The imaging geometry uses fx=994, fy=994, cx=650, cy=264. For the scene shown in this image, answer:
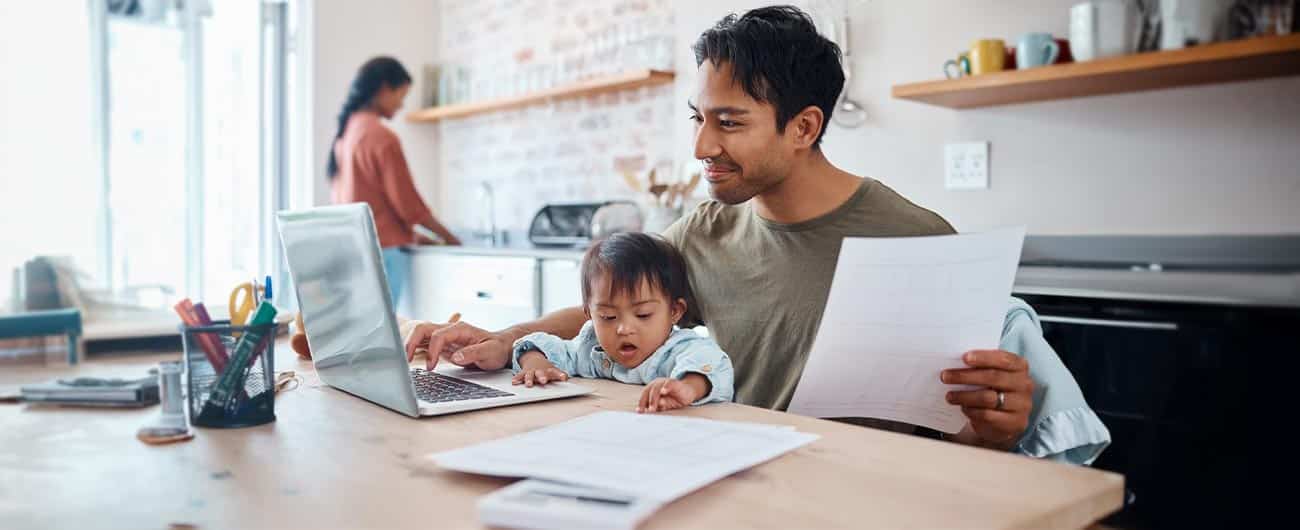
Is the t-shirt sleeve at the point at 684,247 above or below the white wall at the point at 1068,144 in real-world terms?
below

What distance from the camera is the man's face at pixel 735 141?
1601 millimetres

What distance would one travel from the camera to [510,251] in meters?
3.90

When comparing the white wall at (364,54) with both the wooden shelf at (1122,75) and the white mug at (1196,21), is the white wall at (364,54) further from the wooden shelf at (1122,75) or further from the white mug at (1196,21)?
the white mug at (1196,21)

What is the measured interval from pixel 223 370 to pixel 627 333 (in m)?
0.59

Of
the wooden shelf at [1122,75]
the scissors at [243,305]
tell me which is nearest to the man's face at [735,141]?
the scissors at [243,305]

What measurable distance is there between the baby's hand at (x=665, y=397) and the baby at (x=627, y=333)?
0.32 ft

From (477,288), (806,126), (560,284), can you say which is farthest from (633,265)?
(477,288)

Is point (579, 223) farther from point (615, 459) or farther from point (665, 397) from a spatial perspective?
point (615, 459)

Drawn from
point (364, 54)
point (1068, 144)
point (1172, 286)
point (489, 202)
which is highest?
point (364, 54)

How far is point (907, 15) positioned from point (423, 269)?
245 centimetres

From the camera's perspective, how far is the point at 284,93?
5305 mm

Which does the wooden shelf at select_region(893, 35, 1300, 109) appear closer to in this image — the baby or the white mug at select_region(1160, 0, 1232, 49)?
the white mug at select_region(1160, 0, 1232, 49)

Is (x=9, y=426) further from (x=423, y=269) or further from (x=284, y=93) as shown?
(x=284, y=93)

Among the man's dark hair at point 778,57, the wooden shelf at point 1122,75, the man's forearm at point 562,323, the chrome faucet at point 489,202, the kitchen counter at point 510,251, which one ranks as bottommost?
the man's forearm at point 562,323
